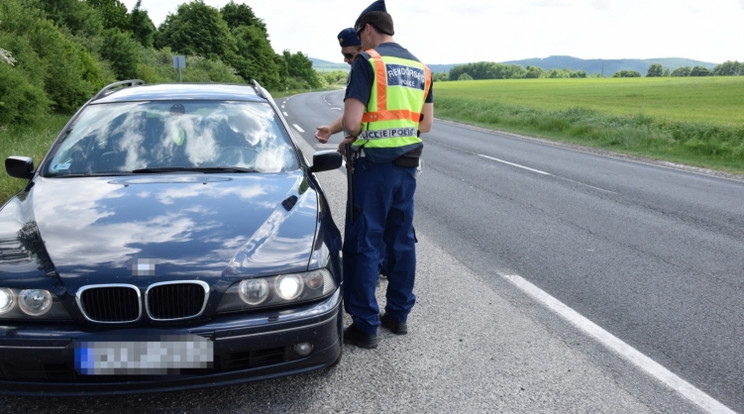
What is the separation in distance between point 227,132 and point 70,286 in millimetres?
1771

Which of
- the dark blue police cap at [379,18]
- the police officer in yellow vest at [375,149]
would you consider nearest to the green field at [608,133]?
the police officer in yellow vest at [375,149]

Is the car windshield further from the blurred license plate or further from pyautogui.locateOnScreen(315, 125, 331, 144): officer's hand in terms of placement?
the blurred license plate

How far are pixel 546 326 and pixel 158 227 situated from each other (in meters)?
2.36

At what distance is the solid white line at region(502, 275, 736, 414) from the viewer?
9.18 feet

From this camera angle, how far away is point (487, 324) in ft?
11.9

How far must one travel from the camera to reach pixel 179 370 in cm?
235

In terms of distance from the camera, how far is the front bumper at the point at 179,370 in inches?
90.0

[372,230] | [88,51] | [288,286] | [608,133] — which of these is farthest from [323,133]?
[88,51]

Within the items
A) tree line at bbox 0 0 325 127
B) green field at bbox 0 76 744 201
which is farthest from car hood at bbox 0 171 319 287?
tree line at bbox 0 0 325 127

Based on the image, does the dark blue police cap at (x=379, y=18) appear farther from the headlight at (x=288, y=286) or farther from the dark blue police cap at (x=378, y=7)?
the headlight at (x=288, y=286)

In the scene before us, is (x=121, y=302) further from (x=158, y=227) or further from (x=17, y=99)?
(x=17, y=99)

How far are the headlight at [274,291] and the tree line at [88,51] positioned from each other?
11495 millimetres

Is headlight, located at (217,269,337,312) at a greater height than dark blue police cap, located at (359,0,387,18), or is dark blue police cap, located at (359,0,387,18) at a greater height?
dark blue police cap, located at (359,0,387,18)

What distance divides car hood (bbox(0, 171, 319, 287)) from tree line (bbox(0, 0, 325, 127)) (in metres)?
10.4
